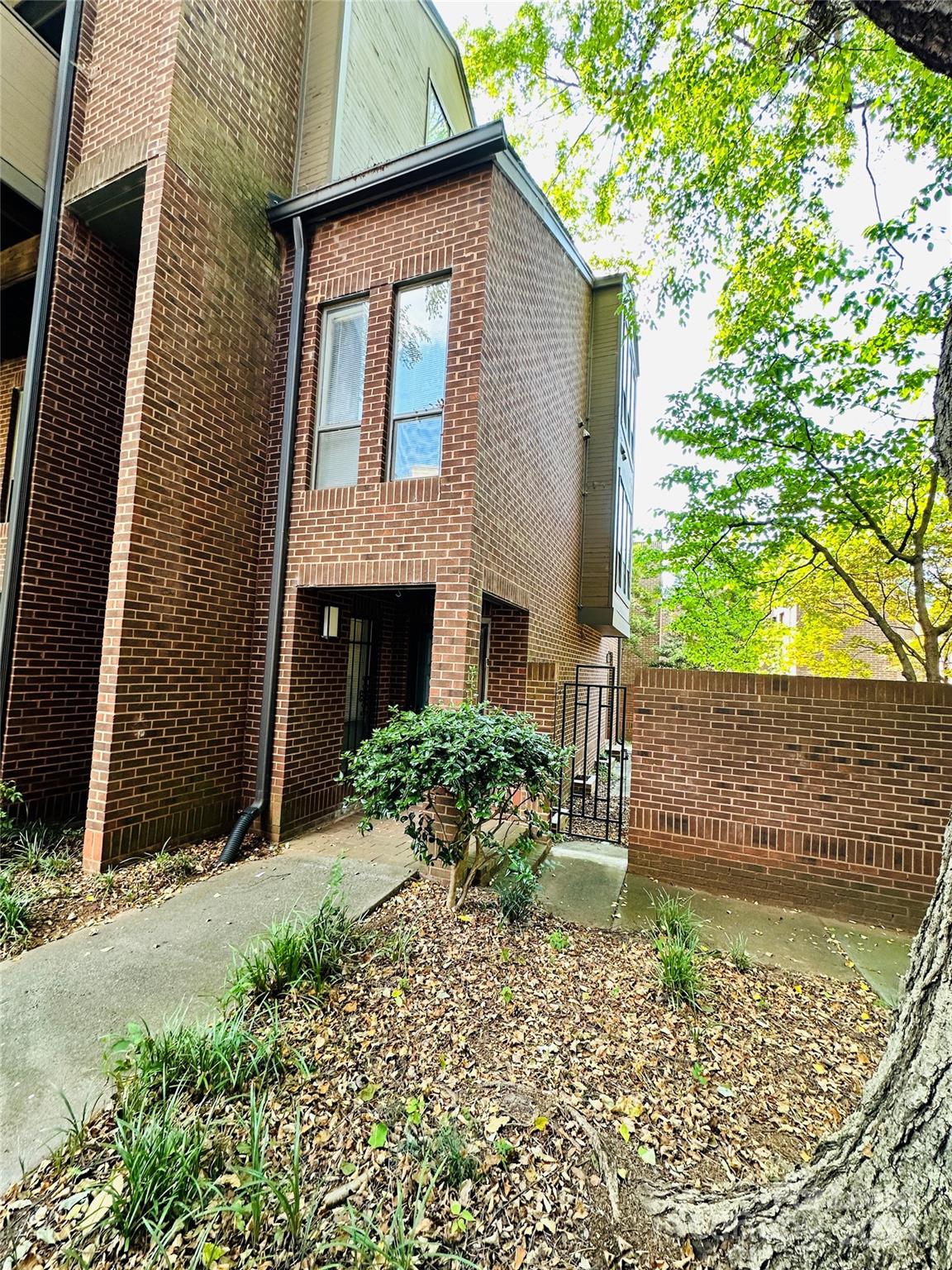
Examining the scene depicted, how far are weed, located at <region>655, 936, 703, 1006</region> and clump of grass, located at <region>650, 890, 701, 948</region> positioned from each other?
211mm

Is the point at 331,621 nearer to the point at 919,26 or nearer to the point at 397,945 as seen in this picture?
the point at 397,945

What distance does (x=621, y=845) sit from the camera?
5691 mm

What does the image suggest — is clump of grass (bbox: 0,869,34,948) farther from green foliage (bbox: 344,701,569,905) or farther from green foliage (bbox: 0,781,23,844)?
green foliage (bbox: 344,701,569,905)

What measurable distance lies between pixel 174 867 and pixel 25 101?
7143 mm

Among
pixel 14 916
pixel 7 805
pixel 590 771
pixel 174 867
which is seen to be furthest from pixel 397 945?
pixel 590 771

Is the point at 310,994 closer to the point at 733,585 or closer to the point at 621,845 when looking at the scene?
the point at 621,845

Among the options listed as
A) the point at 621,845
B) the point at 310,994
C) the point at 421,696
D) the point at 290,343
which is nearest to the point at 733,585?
the point at 621,845

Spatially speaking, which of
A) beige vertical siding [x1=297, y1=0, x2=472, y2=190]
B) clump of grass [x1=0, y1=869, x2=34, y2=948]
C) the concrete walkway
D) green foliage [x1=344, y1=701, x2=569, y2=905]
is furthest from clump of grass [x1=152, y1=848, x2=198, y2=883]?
beige vertical siding [x1=297, y1=0, x2=472, y2=190]

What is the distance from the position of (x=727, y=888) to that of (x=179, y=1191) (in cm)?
421

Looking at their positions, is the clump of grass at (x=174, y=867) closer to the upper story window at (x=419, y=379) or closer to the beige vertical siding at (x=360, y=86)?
the upper story window at (x=419, y=379)

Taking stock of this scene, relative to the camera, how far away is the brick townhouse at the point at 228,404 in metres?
4.58

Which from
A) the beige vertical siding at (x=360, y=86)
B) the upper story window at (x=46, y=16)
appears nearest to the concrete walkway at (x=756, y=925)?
the beige vertical siding at (x=360, y=86)

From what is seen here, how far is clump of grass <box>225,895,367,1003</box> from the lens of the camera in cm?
267

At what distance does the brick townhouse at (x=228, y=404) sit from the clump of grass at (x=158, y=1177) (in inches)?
117
